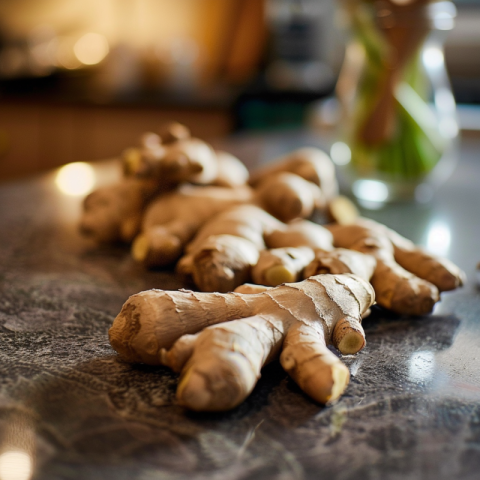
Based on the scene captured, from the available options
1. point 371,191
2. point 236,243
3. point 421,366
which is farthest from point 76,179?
point 421,366

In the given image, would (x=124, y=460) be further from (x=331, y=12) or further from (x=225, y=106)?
(x=331, y=12)

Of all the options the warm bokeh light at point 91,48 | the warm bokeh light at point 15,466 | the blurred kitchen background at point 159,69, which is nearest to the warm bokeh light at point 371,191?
the warm bokeh light at point 15,466

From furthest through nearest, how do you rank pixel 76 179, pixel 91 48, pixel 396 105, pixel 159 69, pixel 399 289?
1. pixel 91 48
2. pixel 159 69
3. pixel 76 179
4. pixel 396 105
5. pixel 399 289

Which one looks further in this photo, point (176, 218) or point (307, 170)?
point (307, 170)

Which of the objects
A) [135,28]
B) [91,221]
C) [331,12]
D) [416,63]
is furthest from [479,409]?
[135,28]

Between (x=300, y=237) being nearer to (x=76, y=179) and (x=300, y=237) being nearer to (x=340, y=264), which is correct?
(x=340, y=264)
